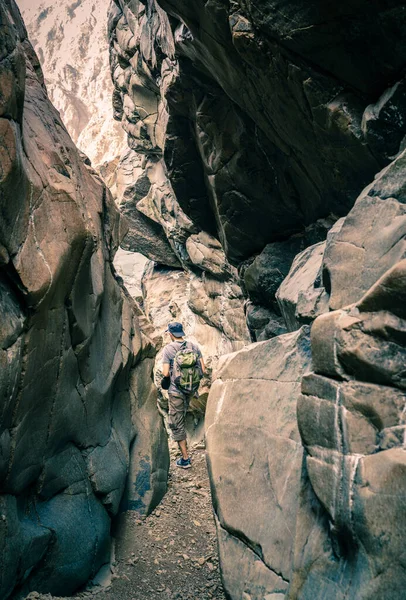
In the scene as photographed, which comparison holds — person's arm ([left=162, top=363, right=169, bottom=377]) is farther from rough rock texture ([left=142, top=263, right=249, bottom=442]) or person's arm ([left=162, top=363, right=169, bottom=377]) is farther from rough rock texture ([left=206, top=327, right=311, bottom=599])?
rough rock texture ([left=142, top=263, right=249, bottom=442])

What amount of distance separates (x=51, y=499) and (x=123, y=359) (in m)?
2.74

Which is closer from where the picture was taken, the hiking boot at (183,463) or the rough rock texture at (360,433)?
the rough rock texture at (360,433)

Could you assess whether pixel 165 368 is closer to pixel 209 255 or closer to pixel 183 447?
pixel 183 447

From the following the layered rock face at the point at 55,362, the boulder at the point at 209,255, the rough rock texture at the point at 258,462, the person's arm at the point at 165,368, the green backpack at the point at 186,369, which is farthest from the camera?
the boulder at the point at 209,255

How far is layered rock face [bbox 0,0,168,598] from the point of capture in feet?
15.5

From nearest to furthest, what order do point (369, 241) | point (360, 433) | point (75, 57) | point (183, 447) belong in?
point (360, 433)
point (369, 241)
point (183, 447)
point (75, 57)

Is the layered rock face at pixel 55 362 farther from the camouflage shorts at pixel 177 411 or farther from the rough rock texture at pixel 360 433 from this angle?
the rough rock texture at pixel 360 433

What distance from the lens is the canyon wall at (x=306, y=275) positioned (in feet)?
11.0

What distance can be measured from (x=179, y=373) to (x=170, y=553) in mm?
3249

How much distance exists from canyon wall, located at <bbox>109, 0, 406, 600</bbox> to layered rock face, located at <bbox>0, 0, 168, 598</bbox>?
2035 mm

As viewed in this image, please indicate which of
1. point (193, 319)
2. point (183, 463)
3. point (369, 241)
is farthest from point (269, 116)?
point (193, 319)

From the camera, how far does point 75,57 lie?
4734 centimetres

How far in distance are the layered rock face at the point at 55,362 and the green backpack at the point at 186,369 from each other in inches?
44.1

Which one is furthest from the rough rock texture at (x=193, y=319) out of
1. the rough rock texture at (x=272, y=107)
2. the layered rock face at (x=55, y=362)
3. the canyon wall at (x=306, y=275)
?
the layered rock face at (x=55, y=362)
